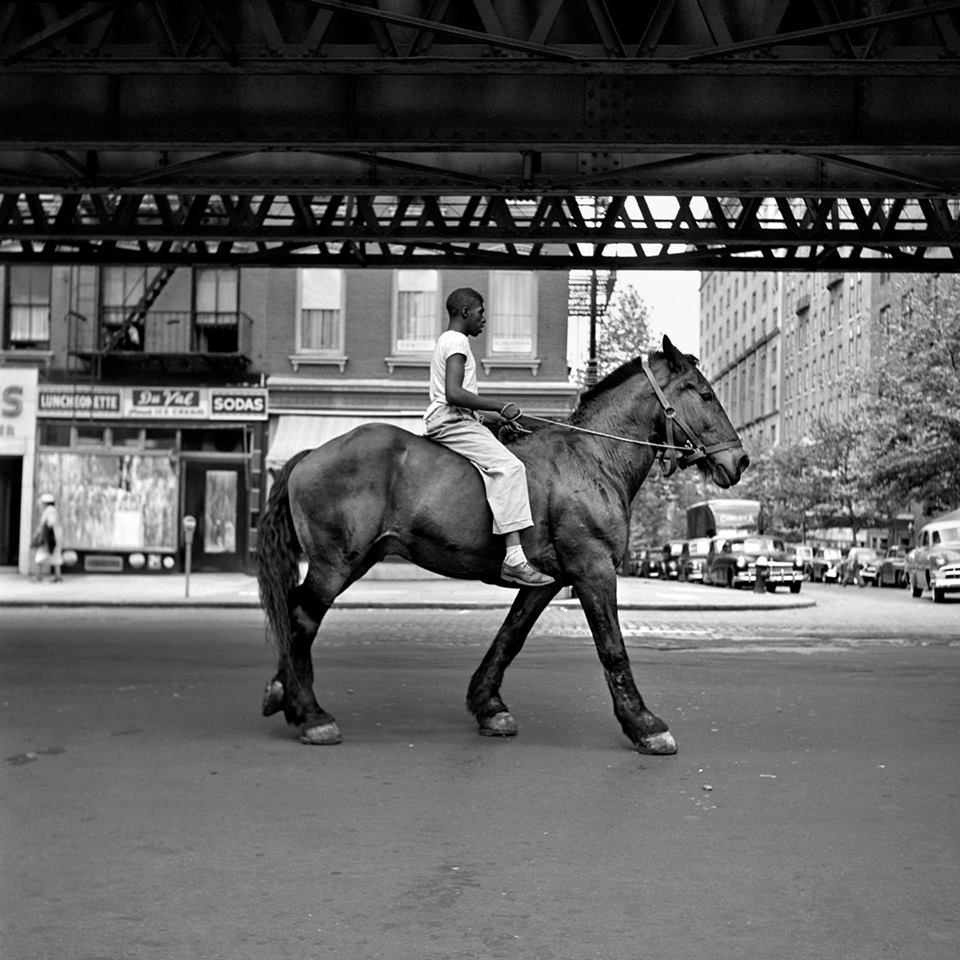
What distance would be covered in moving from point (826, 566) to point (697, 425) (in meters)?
55.8

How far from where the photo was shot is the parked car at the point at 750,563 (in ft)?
125

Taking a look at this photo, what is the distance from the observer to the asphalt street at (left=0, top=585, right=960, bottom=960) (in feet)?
14.6

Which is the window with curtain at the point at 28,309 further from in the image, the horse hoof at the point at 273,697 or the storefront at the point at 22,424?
the horse hoof at the point at 273,697

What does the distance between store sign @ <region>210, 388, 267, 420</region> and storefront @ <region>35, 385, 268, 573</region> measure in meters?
0.03

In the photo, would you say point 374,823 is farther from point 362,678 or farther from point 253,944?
point 362,678

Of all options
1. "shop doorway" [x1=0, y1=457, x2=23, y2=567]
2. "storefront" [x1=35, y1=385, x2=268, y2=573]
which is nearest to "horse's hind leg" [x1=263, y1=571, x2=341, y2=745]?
"storefront" [x1=35, y1=385, x2=268, y2=573]

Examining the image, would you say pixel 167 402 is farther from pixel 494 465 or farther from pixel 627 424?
pixel 494 465

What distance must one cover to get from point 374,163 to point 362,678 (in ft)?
20.1

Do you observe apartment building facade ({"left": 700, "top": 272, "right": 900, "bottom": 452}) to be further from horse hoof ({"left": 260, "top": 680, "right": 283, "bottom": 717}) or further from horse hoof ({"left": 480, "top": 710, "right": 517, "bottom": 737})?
horse hoof ({"left": 260, "top": 680, "right": 283, "bottom": 717})

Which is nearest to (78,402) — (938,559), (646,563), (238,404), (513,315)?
(238,404)

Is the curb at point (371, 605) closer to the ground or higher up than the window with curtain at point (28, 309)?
closer to the ground

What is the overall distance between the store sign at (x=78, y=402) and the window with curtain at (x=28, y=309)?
1.60 meters

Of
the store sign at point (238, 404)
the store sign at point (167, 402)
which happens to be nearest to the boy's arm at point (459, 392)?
the store sign at point (238, 404)

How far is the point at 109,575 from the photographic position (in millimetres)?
35938
